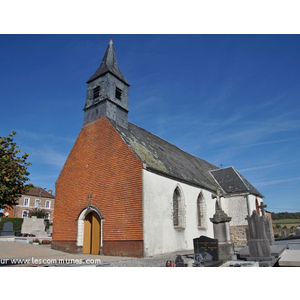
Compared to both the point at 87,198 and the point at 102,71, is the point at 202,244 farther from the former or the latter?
the point at 102,71

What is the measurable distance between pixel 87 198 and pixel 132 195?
3.99 meters

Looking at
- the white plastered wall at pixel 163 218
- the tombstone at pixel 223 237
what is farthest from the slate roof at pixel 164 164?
the tombstone at pixel 223 237

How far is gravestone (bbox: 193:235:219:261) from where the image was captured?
1113 centimetres

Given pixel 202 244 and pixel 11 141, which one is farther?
pixel 202 244

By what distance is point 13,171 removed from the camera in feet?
30.9

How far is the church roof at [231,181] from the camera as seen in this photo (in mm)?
25667

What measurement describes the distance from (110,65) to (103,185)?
31.8 feet

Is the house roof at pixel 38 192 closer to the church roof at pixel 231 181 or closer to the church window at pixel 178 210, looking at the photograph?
the church roof at pixel 231 181

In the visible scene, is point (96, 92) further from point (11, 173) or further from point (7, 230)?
point (7, 230)

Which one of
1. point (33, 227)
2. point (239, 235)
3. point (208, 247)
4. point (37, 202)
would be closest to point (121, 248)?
point (208, 247)

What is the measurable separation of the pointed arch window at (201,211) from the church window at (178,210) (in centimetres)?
314

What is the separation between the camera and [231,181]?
27281mm

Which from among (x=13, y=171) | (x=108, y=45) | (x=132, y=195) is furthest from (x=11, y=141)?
(x=108, y=45)

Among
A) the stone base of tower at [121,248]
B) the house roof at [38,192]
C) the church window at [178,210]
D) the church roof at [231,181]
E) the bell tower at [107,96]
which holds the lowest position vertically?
the stone base of tower at [121,248]
